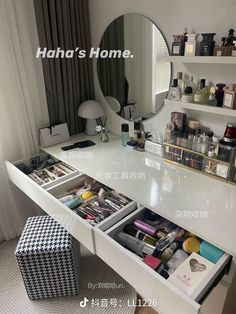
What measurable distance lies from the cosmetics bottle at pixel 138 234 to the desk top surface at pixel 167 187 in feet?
0.44

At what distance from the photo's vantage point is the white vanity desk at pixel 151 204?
94cm

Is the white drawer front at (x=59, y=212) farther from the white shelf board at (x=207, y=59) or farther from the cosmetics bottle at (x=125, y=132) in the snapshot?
the white shelf board at (x=207, y=59)

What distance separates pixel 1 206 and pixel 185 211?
145 centimetres

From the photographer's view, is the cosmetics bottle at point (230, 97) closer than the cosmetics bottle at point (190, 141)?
Yes

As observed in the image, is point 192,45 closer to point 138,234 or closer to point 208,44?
point 208,44

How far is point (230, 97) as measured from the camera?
1196 mm

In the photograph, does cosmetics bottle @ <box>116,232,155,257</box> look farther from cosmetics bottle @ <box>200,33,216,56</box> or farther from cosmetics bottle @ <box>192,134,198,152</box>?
cosmetics bottle @ <box>200,33,216,56</box>

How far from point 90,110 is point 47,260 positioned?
1.08 meters

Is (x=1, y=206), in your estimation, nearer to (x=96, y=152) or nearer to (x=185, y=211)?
(x=96, y=152)

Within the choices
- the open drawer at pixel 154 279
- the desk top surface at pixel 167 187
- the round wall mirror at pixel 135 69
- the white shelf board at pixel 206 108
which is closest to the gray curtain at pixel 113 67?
the round wall mirror at pixel 135 69

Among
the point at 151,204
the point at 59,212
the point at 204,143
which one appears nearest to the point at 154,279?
the point at 151,204

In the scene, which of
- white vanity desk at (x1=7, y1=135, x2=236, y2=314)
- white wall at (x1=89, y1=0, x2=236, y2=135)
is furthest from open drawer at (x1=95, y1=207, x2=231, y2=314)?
white wall at (x1=89, y1=0, x2=236, y2=135)

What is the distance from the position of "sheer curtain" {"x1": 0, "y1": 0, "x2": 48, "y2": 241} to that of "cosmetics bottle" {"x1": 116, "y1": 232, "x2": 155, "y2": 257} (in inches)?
42.3

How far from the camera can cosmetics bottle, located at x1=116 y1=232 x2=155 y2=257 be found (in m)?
Result: 1.13
